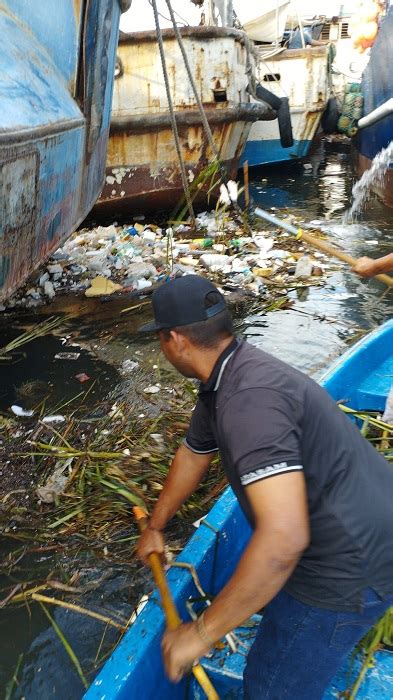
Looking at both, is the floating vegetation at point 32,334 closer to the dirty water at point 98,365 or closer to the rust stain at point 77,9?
the dirty water at point 98,365

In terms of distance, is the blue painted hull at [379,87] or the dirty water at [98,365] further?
the blue painted hull at [379,87]

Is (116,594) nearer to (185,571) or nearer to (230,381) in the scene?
(185,571)

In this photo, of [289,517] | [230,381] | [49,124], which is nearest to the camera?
[289,517]

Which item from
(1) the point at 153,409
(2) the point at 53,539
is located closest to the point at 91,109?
(1) the point at 153,409

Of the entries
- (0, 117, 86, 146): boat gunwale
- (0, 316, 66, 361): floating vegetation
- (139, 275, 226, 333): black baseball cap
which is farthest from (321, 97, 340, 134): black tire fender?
(139, 275, 226, 333): black baseball cap

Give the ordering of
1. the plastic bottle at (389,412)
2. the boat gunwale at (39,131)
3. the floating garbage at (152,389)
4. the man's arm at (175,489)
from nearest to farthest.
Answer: the man's arm at (175,489)
the boat gunwale at (39,131)
the plastic bottle at (389,412)
the floating garbage at (152,389)

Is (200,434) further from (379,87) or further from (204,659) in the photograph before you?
(379,87)

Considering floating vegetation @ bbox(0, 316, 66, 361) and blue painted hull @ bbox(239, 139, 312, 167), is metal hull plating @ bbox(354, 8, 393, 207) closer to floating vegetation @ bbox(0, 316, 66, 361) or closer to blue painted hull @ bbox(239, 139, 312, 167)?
blue painted hull @ bbox(239, 139, 312, 167)

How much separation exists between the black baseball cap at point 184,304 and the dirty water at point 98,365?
1341 mm

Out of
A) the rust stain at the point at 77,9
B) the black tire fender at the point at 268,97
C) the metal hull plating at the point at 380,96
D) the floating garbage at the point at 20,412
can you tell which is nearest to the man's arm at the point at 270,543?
the floating garbage at the point at 20,412

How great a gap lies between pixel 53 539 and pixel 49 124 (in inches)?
79.7

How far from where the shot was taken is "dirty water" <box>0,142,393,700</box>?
214 centimetres

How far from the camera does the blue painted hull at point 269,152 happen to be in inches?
539

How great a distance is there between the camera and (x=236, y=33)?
25.3ft
